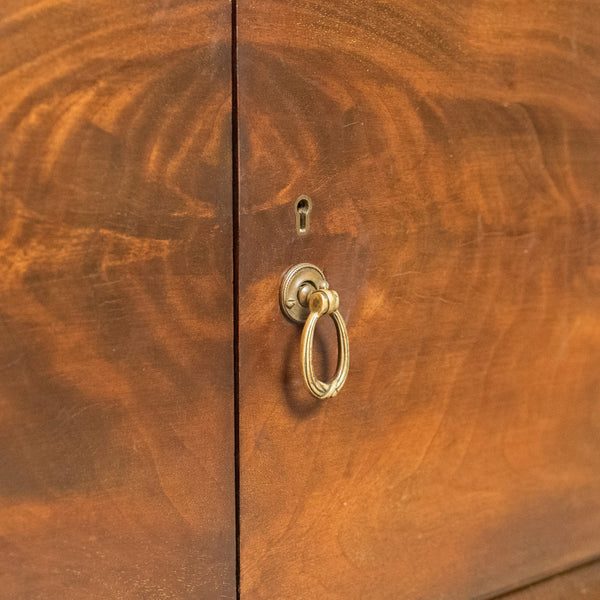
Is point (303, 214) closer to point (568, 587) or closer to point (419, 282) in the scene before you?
point (419, 282)

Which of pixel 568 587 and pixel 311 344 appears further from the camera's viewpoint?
pixel 568 587

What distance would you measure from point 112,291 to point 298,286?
103mm

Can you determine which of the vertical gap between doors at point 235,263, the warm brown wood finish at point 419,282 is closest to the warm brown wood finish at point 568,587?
the warm brown wood finish at point 419,282

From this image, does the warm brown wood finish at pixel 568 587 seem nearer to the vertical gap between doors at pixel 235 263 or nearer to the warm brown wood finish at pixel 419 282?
the warm brown wood finish at pixel 419 282

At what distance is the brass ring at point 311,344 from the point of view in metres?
0.43

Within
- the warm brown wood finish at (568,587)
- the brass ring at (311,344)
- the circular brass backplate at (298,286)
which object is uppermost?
the circular brass backplate at (298,286)

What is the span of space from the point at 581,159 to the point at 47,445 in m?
Result: 0.38

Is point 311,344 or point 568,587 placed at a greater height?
point 311,344

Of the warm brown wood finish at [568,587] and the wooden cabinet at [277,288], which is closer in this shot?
the wooden cabinet at [277,288]

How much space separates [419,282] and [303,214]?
0.31ft

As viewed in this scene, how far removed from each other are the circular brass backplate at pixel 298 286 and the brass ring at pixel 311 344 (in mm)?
11

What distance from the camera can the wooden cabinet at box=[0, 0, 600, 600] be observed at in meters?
0.38

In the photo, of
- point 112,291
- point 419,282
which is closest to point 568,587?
point 419,282

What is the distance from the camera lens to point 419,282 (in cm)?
49
